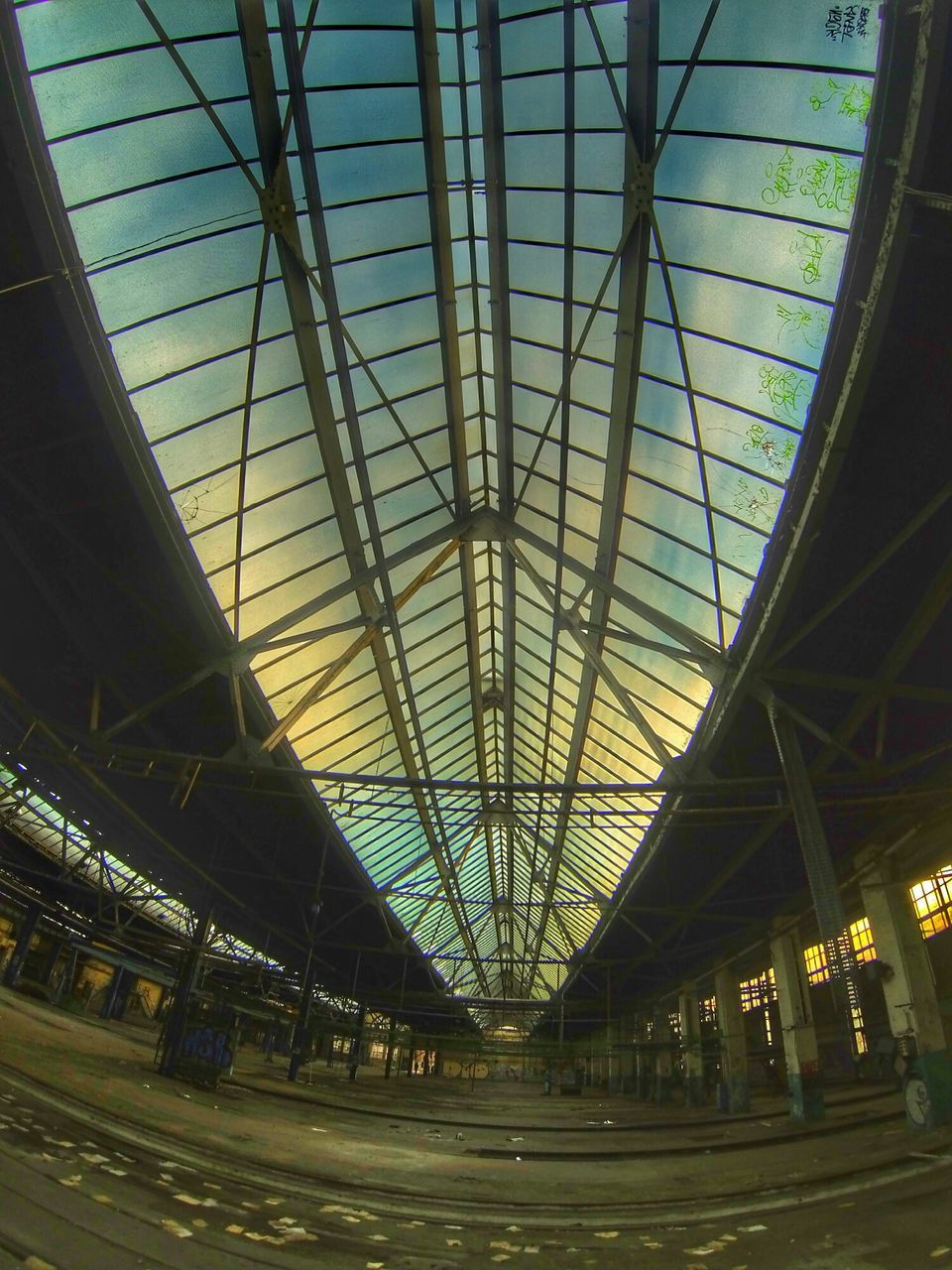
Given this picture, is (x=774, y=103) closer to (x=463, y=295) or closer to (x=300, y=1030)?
(x=463, y=295)

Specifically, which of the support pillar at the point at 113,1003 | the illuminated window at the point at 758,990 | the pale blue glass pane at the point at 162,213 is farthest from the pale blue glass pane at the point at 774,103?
the support pillar at the point at 113,1003

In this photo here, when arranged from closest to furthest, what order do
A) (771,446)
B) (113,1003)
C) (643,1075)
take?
1. (771,446)
2. (643,1075)
3. (113,1003)

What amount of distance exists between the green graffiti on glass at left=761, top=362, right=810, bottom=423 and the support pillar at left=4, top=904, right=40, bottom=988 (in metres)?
→ 47.2

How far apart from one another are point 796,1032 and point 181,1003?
66.4 feet

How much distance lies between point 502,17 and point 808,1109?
87.3 feet

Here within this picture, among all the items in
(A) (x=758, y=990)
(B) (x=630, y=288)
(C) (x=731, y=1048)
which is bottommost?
(C) (x=731, y=1048)

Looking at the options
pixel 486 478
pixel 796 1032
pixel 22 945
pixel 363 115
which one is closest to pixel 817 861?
pixel 486 478

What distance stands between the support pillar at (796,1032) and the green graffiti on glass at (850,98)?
78.7 feet

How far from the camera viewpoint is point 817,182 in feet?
25.2

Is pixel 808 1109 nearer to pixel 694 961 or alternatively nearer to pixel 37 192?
pixel 694 961

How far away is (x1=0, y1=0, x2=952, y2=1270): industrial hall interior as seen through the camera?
22.8 feet

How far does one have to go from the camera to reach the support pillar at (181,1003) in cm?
2081

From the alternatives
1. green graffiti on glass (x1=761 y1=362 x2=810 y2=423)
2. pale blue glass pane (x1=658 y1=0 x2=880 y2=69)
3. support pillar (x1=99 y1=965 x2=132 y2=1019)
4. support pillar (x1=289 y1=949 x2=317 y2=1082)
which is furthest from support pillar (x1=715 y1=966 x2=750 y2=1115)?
support pillar (x1=99 y1=965 x2=132 y2=1019)

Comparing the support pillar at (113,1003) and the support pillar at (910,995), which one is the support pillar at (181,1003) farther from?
the support pillar at (113,1003)
